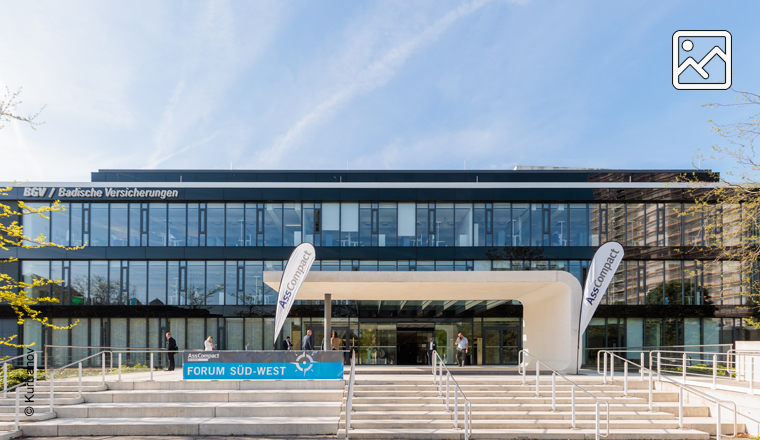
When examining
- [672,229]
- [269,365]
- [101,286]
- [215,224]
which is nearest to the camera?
[269,365]

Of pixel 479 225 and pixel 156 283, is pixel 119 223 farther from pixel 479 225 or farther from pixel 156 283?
pixel 479 225

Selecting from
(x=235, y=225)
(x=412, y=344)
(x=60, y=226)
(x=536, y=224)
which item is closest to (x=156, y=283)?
(x=235, y=225)

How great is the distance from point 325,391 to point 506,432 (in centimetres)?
469

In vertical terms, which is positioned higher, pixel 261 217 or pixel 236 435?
pixel 261 217

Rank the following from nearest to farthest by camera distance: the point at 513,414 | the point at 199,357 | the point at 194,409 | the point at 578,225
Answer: the point at 513,414
the point at 194,409
the point at 199,357
the point at 578,225

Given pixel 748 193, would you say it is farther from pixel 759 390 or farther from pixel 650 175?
pixel 650 175

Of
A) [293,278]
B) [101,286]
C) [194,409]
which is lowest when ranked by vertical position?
[194,409]

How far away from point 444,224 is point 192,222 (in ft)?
42.5

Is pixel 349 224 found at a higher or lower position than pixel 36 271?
higher

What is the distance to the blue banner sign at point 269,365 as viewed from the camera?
13086 mm

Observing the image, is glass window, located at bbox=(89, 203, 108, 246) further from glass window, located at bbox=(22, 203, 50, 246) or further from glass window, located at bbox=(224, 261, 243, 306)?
glass window, located at bbox=(224, 261, 243, 306)

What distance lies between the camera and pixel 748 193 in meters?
9.60

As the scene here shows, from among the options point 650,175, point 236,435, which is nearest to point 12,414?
point 236,435

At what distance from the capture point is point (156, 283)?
25172 millimetres
